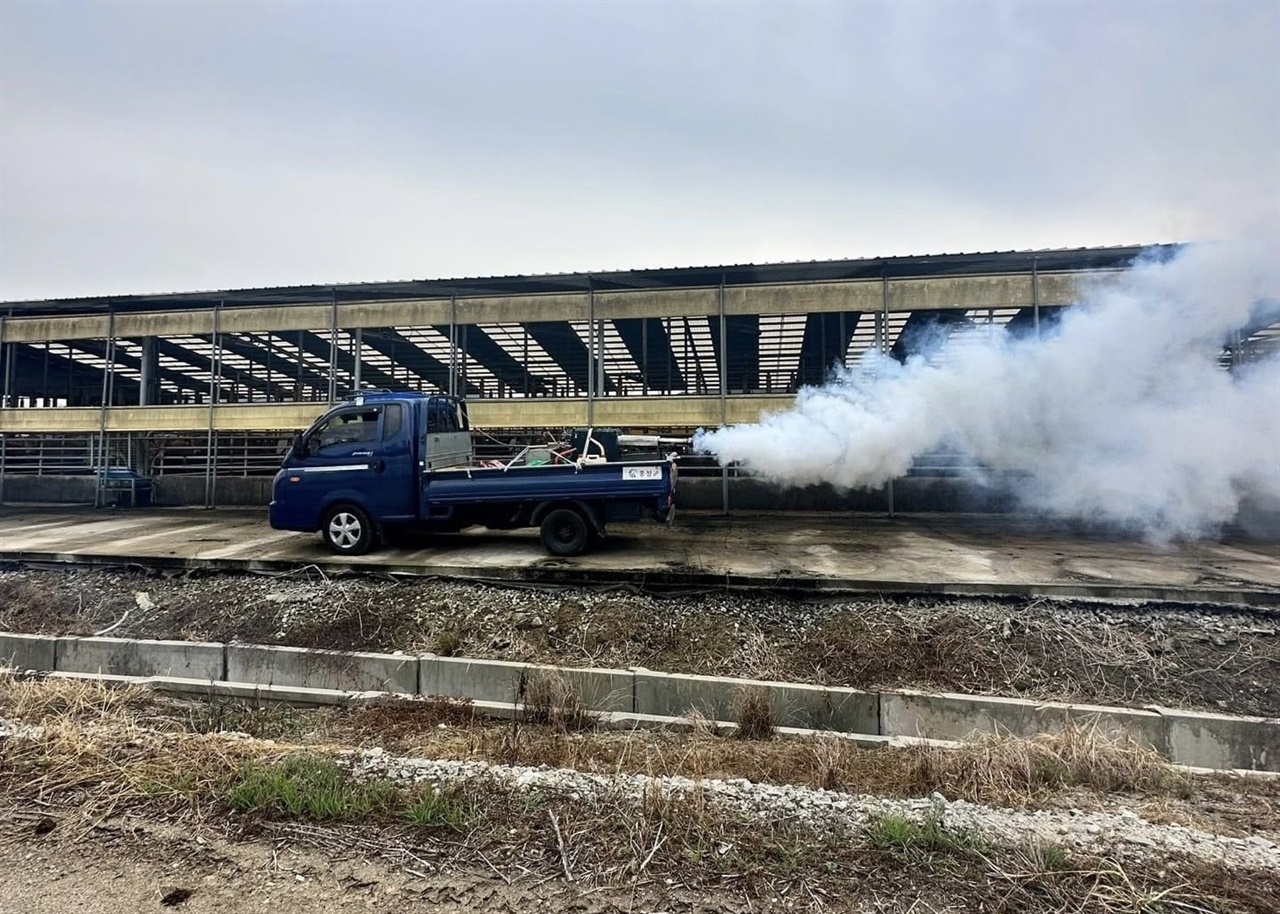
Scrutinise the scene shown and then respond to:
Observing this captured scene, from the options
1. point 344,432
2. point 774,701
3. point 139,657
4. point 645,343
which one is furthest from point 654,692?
point 645,343

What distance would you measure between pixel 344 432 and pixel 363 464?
0.66 meters

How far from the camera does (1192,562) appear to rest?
8.72 m

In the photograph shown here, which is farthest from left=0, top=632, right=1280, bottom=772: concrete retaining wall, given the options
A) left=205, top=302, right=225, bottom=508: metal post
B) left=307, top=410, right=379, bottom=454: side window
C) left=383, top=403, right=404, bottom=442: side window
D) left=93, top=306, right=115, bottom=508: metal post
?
left=93, top=306, right=115, bottom=508: metal post

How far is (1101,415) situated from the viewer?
10297mm

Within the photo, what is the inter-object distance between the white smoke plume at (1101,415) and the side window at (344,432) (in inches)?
239

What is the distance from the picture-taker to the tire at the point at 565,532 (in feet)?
29.6

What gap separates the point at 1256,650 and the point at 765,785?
6.14 metres

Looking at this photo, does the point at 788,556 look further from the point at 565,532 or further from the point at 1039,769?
the point at 1039,769

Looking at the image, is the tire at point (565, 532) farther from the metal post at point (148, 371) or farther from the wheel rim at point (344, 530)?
Answer: the metal post at point (148, 371)

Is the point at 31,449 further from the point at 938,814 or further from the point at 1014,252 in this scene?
the point at 1014,252

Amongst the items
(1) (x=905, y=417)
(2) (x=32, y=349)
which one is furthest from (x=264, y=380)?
(1) (x=905, y=417)

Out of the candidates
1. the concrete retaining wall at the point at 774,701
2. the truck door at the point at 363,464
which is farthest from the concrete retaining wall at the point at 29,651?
the concrete retaining wall at the point at 774,701

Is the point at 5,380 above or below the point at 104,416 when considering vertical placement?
above

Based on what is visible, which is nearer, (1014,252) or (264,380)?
(1014,252)
